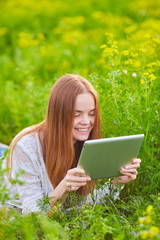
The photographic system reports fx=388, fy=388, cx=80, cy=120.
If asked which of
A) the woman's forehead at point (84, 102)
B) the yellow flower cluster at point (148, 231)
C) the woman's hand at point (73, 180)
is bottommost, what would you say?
the woman's hand at point (73, 180)

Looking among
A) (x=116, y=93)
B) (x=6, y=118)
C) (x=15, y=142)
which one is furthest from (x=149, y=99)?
(x=6, y=118)

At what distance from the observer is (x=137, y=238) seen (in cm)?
181

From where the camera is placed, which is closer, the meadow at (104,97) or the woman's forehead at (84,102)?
the meadow at (104,97)

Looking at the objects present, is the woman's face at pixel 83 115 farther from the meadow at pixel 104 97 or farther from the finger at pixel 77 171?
the finger at pixel 77 171

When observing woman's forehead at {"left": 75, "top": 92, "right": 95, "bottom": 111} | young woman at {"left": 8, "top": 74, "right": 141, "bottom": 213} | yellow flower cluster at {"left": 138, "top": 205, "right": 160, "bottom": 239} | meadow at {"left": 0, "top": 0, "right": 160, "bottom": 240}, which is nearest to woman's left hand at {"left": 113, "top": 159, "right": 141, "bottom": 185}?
young woman at {"left": 8, "top": 74, "right": 141, "bottom": 213}

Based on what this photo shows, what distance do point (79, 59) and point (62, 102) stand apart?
9.06 ft

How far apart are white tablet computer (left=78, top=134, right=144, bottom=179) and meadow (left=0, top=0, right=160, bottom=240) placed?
189 mm

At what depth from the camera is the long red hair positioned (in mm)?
2205

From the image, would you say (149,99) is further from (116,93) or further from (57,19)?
(57,19)

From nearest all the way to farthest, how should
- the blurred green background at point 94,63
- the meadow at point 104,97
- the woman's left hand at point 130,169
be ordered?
1. the meadow at point 104,97
2. the woman's left hand at point 130,169
3. the blurred green background at point 94,63

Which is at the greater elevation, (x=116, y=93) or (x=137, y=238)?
(x=116, y=93)

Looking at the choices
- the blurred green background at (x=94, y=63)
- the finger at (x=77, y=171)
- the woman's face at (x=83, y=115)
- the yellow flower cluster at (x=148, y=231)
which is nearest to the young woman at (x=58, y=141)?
the woman's face at (x=83, y=115)

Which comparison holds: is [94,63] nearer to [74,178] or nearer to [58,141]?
[58,141]

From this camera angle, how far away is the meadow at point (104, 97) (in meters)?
1.82
